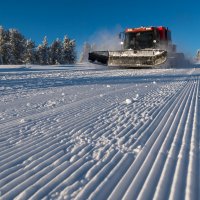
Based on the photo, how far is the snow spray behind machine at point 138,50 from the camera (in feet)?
71.7

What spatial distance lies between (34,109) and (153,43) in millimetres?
17195

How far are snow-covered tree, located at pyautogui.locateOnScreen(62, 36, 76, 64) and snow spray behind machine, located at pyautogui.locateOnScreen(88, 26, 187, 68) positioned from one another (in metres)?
36.1

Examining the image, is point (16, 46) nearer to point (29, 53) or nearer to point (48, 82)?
point (29, 53)

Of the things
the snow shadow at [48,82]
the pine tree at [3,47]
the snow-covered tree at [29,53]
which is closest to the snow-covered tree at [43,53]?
the snow-covered tree at [29,53]

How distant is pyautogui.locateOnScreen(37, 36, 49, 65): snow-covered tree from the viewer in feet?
190

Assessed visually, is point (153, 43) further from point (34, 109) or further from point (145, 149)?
point (145, 149)

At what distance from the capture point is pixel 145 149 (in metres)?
4.00

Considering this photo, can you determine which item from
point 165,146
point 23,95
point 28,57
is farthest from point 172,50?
point 28,57

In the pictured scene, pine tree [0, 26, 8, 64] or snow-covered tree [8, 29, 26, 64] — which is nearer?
pine tree [0, 26, 8, 64]

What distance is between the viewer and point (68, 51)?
193 ft

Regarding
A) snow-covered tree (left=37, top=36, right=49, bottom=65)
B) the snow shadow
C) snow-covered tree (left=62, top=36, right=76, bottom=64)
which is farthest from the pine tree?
the snow shadow

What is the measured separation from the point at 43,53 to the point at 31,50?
3.62 meters

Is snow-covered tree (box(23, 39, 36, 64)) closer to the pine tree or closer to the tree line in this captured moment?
the tree line

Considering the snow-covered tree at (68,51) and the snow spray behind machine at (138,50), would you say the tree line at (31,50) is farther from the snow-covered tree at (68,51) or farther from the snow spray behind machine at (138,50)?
the snow spray behind machine at (138,50)
